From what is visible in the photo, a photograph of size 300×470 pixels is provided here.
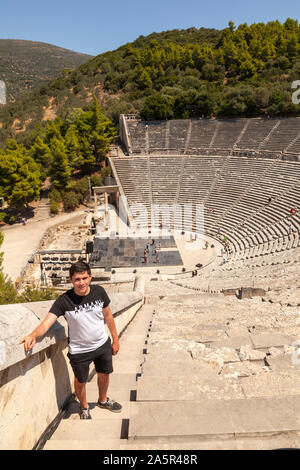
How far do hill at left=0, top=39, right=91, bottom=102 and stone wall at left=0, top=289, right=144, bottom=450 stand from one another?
288ft

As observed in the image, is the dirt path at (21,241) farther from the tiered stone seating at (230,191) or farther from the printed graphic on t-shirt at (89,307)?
the printed graphic on t-shirt at (89,307)

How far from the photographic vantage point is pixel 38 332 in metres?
2.39

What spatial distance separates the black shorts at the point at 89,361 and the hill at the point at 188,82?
34991 millimetres

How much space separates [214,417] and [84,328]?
131cm

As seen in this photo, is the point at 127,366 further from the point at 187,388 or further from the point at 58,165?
the point at 58,165

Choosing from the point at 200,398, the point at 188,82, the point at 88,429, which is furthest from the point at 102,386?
the point at 188,82

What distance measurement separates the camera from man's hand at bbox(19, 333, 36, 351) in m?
2.25

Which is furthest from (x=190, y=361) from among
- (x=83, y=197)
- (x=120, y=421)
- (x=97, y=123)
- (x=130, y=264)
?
(x=97, y=123)

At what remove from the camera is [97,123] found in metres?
32.0

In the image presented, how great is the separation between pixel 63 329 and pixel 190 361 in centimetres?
148

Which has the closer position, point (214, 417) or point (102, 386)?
point (214, 417)

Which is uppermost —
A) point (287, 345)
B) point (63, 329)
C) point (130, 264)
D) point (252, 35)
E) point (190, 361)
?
point (252, 35)

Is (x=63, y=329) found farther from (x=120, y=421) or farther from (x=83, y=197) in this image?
(x=83, y=197)

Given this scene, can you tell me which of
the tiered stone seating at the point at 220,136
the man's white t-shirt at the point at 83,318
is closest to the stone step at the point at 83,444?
the man's white t-shirt at the point at 83,318
